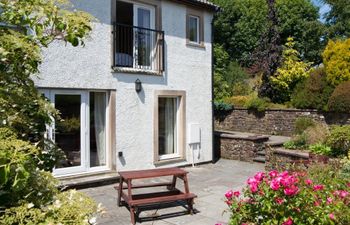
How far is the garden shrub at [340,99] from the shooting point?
1603 centimetres

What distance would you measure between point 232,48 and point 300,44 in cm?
703

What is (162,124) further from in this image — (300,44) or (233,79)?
(300,44)

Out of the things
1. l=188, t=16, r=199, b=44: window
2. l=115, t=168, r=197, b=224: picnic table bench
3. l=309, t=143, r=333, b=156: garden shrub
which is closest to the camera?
l=115, t=168, r=197, b=224: picnic table bench

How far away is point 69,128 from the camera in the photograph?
9.82 m

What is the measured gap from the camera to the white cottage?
9.78m

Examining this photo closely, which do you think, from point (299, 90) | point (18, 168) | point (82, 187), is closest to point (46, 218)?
point (18, 168)

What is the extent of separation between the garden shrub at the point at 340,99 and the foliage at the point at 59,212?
15.6m

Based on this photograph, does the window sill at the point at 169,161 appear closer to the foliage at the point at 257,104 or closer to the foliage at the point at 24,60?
the foliage at the point at 257,104

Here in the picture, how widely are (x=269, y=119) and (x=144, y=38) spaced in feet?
31.7

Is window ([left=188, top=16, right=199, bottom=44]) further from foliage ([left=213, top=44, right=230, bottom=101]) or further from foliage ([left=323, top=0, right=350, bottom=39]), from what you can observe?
foliage ([left=323, top=0, right=350, bottom=39])

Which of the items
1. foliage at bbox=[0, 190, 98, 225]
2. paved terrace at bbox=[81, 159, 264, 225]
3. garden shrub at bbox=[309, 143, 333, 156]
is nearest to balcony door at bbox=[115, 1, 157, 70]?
paved terrace at bbox=[81, 159, 264, 225]

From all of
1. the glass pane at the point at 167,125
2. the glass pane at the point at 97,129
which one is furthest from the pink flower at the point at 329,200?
the glass pane at the point at 167,125

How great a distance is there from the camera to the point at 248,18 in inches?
1587

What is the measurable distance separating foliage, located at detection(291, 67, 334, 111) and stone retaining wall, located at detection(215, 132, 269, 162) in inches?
170
